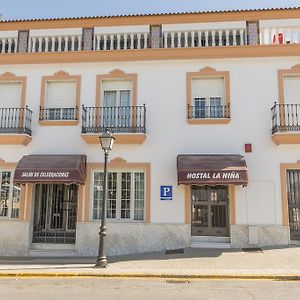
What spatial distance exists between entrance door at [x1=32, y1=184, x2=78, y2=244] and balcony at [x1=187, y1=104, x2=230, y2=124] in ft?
16.5

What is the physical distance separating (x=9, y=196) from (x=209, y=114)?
7.86 meters

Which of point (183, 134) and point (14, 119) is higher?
point (14, 119)

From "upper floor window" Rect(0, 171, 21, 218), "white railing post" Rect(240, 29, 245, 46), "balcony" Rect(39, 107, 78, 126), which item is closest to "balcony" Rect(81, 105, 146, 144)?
"balcony" Rect(39, 107, 78, 126)

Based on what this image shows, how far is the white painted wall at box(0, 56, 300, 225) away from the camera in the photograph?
1252 centimetres

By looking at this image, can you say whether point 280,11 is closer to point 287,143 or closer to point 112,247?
point 287,143

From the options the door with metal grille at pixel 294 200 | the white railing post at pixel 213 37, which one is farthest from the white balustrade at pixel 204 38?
the door with metal grille at pixel 294 200

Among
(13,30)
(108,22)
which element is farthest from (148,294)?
(13,30)

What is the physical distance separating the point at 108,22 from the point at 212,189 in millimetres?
7305

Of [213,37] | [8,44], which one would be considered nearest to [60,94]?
[8,44]

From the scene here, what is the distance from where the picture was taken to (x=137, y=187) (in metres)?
13.2

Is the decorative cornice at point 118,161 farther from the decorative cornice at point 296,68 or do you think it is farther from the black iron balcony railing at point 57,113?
the decorative cornice at point 296,68

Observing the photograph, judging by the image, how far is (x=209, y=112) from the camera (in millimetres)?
13188

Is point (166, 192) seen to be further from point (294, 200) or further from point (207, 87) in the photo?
point (294, 200)

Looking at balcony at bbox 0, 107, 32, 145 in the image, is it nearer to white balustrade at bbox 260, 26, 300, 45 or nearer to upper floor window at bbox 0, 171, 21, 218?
upper floor window at bbox 0, 171, 21, 218
